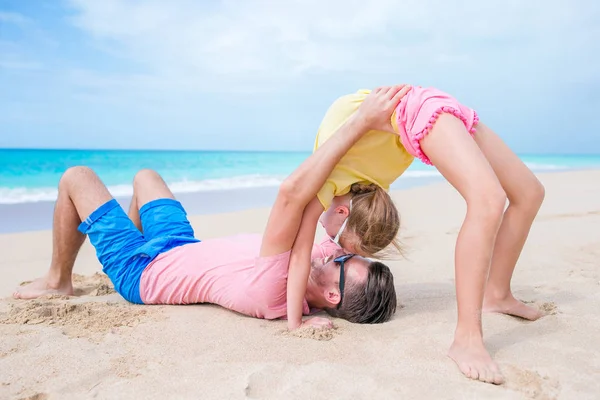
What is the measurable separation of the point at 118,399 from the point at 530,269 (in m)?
3.27

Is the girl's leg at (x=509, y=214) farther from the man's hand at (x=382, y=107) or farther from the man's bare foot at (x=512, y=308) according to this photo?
the man's hand at (x=382, y=107)

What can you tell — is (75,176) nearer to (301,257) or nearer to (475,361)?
(301,257)

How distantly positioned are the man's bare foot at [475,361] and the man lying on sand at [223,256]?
26.9 inches

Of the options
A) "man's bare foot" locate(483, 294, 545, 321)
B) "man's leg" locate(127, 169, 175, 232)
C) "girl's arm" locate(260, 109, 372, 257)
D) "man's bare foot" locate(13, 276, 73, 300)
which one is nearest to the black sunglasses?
"girl's arm" locate(260, 109, 372, 257)

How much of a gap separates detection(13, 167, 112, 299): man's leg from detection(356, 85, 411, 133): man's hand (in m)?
1.82

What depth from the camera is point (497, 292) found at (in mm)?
2994

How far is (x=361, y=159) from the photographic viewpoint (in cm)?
296

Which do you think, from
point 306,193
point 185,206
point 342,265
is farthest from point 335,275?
Answer: point 185,206

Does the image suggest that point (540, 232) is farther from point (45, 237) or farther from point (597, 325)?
point (45, 237)

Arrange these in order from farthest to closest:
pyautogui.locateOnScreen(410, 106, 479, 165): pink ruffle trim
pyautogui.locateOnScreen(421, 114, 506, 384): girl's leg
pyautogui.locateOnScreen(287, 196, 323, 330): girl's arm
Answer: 1. pyautogui.locateOnScreen(287, 196, 323, 330): girl's arm
2. pyautogui.locateOnScreen(410, 106, 479, 165): pink ruffle trim
3. pyautogui.locateOnScreen(421, 114, 506, 384): girl's leg

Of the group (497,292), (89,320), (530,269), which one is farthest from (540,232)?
(89,320)

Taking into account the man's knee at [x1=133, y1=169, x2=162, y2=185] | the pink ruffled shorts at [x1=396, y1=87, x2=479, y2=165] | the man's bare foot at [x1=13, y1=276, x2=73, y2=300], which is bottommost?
the man's bare foot at [x1=13, y1=276, x2=73, y2=300]

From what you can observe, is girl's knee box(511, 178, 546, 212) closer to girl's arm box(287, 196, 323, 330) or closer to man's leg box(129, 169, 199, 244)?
girl's arm box(287, 196, 323, 330)

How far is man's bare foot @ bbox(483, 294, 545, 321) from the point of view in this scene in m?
2.88
